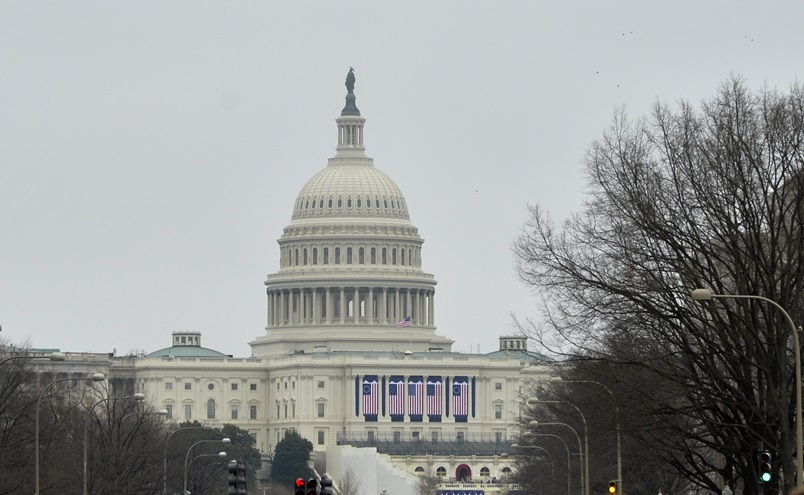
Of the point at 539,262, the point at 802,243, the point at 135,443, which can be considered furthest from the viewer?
the point at 135,443

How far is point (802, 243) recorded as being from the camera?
68875mm

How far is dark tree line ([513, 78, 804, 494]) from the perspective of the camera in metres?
69.1

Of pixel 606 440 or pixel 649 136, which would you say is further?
pixel 606 440

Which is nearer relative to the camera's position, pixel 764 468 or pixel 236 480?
pixel 236 480

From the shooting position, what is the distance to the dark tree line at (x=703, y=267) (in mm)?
69062

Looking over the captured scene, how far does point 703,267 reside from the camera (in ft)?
230

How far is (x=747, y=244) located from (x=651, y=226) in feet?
8.77

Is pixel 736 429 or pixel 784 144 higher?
pixel 784 144

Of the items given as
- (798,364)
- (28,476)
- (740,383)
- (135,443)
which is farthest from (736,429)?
(135,443)

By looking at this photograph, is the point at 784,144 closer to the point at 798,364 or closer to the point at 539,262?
the point at 539,262

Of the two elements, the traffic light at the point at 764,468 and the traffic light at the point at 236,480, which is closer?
the traffic light at the point at 236,480

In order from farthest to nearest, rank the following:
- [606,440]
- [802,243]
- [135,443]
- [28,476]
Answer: [135,443] → [28,476] → [606,440] → [802,243]

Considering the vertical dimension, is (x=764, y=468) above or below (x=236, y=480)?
above

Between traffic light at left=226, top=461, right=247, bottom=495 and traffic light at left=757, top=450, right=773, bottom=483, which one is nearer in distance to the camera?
traffic light at left=226, top=461, right=247, bottom=495
